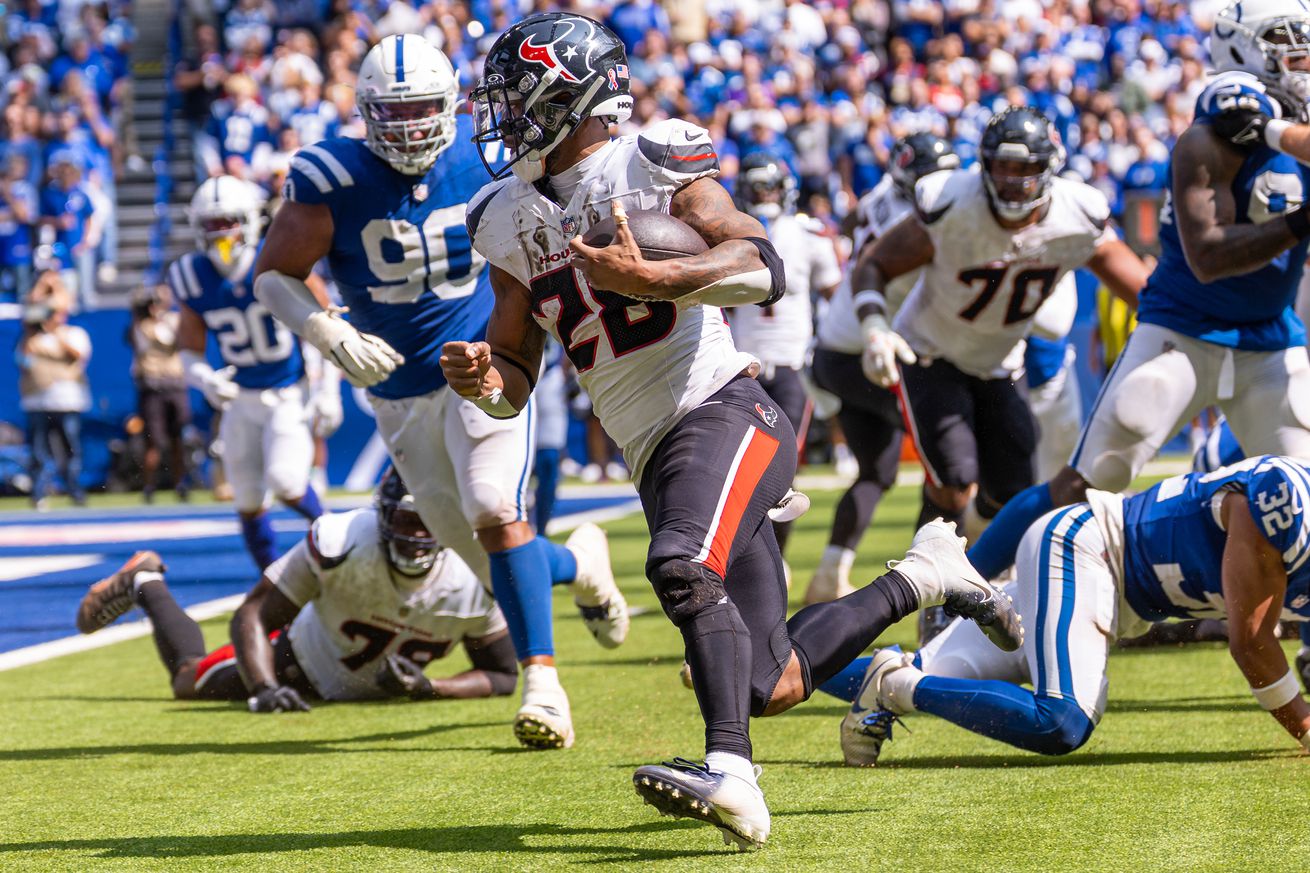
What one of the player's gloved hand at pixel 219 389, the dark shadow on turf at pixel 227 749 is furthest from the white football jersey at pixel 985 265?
the player's gloved hand at pixel 219 389

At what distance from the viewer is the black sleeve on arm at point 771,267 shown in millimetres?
3369

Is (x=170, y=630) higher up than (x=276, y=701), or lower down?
higher up

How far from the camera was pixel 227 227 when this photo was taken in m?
7.61

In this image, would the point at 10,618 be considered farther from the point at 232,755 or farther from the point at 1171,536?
the point at 1171,536

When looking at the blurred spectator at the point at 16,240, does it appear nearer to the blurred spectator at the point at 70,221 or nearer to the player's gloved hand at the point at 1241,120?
the blurred spectator at the point at 70,221

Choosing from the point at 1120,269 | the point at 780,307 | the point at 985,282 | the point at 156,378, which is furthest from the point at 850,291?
the point at 156,378

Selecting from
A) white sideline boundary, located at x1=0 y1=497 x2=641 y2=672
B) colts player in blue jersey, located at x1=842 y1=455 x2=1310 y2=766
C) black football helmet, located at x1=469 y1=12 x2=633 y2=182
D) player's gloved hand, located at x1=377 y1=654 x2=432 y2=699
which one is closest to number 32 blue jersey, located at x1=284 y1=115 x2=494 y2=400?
player's gloved hand, located at x1=377 y1=654 x2=432 y2=699

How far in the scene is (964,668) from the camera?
425 cm

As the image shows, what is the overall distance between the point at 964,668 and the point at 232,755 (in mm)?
1958

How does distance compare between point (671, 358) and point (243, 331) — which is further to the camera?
point (243, 331)

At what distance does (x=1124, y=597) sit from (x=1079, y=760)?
40 centimetres

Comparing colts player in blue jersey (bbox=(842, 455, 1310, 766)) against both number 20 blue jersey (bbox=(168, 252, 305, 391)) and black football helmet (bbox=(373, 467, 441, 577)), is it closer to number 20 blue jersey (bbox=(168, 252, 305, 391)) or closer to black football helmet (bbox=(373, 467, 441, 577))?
black football helmet (bbox=(373, 467, 441, 577))

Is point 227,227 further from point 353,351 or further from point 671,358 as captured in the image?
point 671,358

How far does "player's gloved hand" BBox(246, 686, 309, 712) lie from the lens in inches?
209
